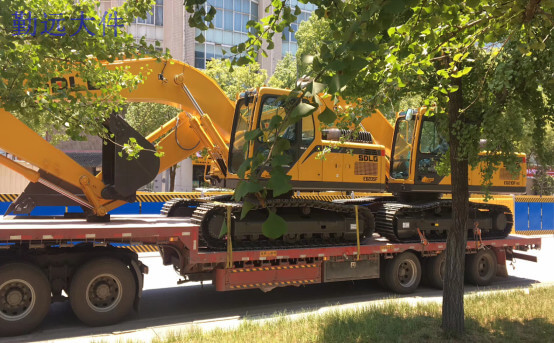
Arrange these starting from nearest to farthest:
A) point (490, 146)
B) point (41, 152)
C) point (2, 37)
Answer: point (2, 37)
point (490, 146)
point (41, 152)

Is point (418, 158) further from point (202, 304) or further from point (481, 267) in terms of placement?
point (202, 304)

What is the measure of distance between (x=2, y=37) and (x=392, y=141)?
27.6 feet

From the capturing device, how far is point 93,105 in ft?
19.7

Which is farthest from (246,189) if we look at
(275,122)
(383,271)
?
(383,271)

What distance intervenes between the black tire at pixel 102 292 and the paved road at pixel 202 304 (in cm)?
19

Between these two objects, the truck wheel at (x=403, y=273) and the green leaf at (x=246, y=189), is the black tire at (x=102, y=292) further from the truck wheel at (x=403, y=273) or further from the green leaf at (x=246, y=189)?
the green leaf at (x=246, y=189)

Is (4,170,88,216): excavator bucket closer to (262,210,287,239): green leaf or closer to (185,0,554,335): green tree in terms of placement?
(185,0,554,335): green tree

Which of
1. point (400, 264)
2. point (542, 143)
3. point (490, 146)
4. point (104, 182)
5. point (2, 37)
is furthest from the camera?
point (400, 264)

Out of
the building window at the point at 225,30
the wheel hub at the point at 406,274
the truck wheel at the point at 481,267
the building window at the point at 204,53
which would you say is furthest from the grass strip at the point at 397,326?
the building window at the point at 225,30

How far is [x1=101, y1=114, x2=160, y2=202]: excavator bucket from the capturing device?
8.19m

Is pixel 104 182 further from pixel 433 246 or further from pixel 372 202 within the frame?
pixel 433 246

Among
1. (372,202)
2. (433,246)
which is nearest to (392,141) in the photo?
(372,202)

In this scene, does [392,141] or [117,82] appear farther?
[392,141]

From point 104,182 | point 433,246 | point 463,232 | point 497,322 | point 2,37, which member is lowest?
point 497,322
